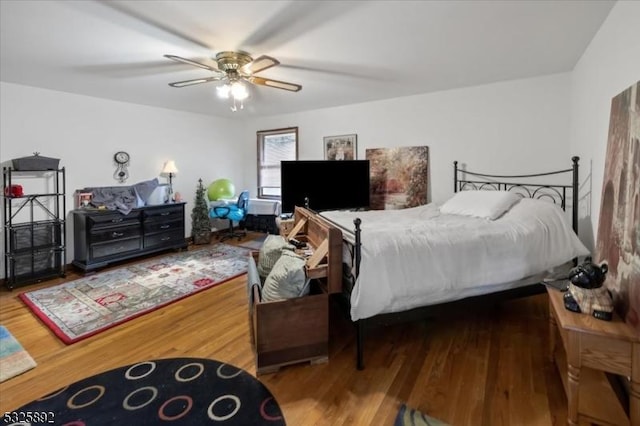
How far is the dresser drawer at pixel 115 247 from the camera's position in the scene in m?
4.12

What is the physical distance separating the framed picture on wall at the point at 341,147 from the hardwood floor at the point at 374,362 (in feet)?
9.52

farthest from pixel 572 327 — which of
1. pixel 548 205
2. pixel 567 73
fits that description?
pixel 567 73

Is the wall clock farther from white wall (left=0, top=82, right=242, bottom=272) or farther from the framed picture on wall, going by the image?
the framed picture on wall

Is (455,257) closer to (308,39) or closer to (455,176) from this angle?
(308,39)

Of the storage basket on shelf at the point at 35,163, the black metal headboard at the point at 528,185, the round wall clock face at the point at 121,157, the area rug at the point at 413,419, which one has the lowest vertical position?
the area rug at the point at 413,419

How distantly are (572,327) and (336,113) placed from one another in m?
4.48

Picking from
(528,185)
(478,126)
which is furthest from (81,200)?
(528,185)

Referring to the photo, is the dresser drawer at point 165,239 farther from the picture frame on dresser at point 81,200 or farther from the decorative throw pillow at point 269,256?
the decorative throw pillow at point 269,256

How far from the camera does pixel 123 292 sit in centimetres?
344

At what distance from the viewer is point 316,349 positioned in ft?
7.04

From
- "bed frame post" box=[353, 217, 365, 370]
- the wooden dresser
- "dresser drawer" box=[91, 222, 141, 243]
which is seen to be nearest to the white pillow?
"bed frame post" box=[353, 217, 365, 370]

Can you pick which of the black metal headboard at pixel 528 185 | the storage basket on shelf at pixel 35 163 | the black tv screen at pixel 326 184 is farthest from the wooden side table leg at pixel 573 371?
the storage basket on shelf at pixel 35 163

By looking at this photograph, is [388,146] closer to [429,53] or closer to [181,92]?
[429,53]

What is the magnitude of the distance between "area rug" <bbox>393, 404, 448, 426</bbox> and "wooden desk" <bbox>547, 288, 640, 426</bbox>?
2.06 ft
